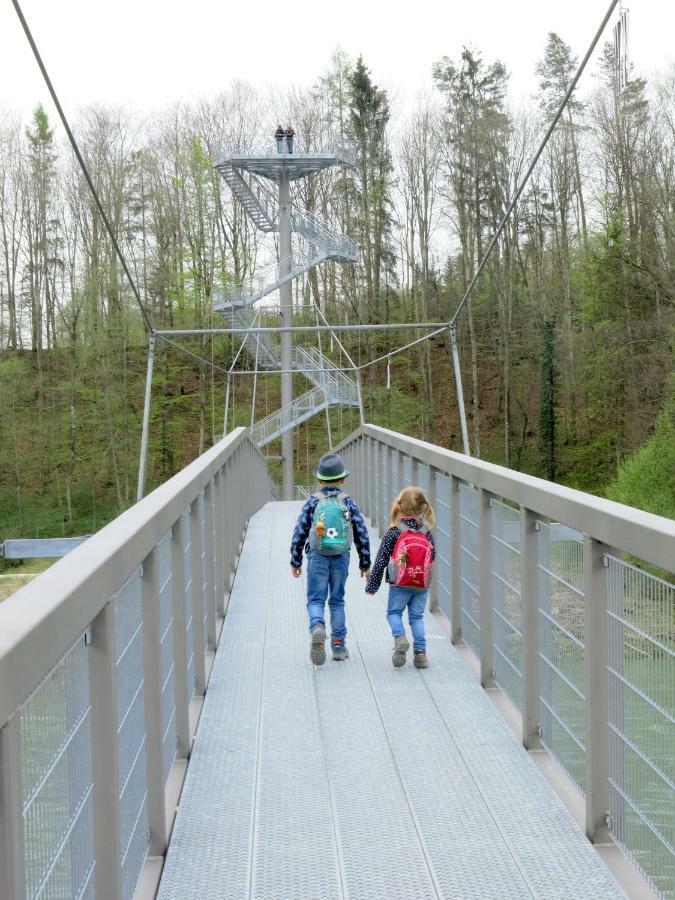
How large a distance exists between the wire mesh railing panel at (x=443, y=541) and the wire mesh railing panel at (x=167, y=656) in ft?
8.33

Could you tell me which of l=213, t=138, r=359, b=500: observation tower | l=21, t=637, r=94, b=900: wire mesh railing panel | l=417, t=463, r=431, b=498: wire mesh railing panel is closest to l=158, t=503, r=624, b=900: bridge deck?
l=21, t=637, r=94, b=900: wire mesh railing panel

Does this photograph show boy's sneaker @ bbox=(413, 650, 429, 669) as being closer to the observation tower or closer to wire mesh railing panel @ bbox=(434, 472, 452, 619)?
wire mesh railing panel @ bbox=(434, 472, 452, 619)

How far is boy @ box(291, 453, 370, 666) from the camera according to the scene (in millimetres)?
5914

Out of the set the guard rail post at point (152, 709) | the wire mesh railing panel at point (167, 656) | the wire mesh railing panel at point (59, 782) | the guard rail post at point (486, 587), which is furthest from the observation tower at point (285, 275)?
the wire mesh railing panel at point (59, 782)

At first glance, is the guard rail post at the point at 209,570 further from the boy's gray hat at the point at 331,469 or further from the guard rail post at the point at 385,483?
the guard rail post at the point at 385,483

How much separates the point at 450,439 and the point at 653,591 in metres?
42.1

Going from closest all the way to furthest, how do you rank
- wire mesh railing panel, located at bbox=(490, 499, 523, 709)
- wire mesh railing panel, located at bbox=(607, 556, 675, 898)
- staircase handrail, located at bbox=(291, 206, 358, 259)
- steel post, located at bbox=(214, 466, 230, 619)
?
wire mesh railing panel, located at bbox=(607, 556, 675, 898)
wire mesh railing panel, located at bbox=(490, 499, 523, 709)
steel post, located at bbox=(214, 466, 230, 619)
staircase handrail, located at bbox=(291, 206, 358, 259)

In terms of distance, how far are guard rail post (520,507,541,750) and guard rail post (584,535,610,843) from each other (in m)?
0.74

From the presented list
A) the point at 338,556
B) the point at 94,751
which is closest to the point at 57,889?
the point at 94,751

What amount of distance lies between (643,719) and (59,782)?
1.48 m

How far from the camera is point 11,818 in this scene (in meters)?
1.63

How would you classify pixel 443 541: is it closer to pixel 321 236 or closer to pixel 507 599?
pixel 507 599

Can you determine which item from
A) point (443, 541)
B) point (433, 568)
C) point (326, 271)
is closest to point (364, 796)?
point (443, 541)

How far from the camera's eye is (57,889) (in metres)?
2.06
